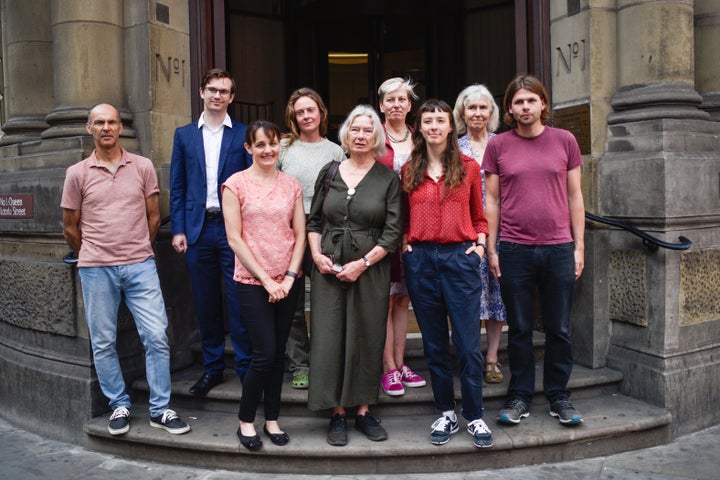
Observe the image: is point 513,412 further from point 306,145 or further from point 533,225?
point 306,145

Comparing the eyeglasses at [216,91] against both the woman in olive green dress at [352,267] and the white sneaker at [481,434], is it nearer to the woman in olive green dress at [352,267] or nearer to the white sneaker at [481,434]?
the woman in olive green dress at [352,267]

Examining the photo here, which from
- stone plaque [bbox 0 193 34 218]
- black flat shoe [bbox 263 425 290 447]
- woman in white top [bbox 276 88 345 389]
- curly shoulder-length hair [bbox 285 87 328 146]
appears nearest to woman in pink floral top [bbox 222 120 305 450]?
black flat shoe [bbox 263 425 290 447]

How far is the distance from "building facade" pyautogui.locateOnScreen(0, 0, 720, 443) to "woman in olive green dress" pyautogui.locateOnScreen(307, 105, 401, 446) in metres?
1.73

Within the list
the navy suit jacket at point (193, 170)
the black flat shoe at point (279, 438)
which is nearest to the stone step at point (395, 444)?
the black flat shoe at point (279, 438)

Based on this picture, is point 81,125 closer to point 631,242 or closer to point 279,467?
point 279,467

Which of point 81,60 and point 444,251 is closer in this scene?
point 444,251

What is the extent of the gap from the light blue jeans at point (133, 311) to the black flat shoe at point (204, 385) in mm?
255

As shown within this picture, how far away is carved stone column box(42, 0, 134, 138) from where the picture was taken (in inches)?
201

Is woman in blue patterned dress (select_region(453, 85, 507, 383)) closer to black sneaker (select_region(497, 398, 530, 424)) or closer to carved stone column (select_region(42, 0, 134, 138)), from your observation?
black sneaker (select_region(497, 398, 530, 424))

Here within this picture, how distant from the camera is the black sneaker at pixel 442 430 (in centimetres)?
401

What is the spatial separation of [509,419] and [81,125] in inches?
145

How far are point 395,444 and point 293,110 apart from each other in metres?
2.14

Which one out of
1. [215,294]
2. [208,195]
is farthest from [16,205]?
[215,294]

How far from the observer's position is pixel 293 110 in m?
4.36
